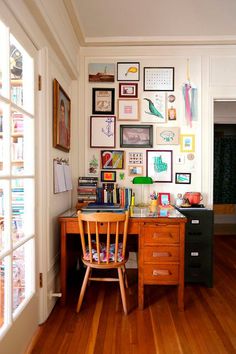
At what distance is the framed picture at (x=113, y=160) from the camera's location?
283 centimetres

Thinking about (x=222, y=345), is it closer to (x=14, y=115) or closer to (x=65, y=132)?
(x=14, y=115)

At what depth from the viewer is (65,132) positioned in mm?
2471

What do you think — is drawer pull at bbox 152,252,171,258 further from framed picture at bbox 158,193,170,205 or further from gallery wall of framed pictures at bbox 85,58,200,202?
gallery wall of framed pictures at bbox 85,58,200,202

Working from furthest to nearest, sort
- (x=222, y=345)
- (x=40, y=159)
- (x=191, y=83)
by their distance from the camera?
(x=191, y=83)
(x=40, y=159)
(x=222, y=345)

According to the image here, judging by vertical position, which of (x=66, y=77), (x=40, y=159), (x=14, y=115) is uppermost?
(x=66, y=77)

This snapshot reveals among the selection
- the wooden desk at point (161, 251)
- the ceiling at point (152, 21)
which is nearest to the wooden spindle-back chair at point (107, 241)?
the wooden desk at point (161, 251)

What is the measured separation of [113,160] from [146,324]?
5.35ft

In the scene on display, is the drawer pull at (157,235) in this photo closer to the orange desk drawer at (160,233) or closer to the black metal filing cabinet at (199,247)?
the orange desk drawer at (160,233)

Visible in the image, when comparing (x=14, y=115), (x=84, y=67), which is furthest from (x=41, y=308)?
(x=84, y=67)

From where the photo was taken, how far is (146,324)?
6.05 feet

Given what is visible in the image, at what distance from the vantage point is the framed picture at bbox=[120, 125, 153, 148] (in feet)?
9.27

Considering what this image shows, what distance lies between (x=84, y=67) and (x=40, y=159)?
1.51m

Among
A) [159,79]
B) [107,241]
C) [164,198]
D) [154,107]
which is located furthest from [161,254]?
[159,79]

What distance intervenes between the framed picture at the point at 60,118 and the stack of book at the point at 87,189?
0.42 metres
